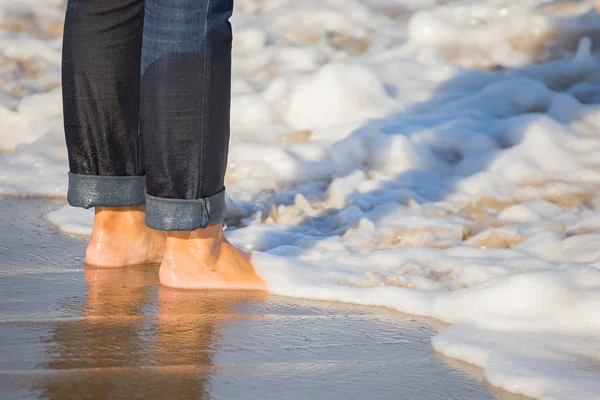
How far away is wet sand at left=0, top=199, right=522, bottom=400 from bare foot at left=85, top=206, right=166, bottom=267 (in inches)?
1.6

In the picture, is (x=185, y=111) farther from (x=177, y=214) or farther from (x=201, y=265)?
(x=201, y=265)

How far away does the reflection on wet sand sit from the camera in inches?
51.3

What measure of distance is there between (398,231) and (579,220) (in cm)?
58

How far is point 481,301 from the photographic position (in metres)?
1.78

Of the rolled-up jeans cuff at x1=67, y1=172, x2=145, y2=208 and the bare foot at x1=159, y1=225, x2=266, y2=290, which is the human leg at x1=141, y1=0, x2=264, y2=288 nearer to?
the bare foot at x1=159, y1=225, x2=266, y2=290

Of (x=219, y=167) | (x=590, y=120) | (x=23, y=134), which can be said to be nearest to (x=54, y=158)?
(x=23, y=134)

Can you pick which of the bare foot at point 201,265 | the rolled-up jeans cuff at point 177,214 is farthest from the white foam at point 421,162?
the rolled-up jeans cuff at point 177,214

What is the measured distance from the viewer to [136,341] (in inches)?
59.6

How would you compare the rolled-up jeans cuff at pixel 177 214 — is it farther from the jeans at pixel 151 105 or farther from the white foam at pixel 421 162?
the white foam at pixel 421 162

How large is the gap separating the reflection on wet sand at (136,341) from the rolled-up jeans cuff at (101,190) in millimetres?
165

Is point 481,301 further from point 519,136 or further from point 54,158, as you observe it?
point 54,158

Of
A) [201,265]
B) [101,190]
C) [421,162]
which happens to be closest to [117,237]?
[101,190]

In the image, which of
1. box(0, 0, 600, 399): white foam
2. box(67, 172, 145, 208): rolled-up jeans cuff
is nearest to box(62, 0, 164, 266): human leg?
box(67, 172, 145, 208): rolled-up jeans cuff

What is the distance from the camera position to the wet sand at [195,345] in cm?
133
